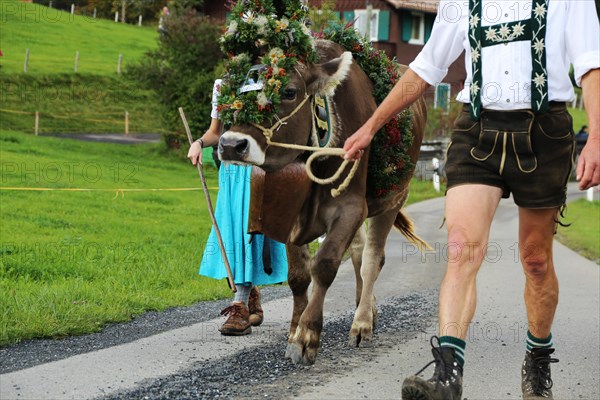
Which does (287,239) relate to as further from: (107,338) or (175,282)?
(175,282)

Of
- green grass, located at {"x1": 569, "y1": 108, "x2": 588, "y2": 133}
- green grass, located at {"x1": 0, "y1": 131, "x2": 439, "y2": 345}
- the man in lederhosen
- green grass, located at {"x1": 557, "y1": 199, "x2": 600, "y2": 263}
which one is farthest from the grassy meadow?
green grass, located at {"x1": 569, "y1": 108, "x2": 588, "y2": 133}

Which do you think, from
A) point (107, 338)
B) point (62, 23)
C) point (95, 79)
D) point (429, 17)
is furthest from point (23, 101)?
point (107, 338)

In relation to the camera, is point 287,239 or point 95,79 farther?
point 95,79

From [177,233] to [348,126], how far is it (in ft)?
22.2

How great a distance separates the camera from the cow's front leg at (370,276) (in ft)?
21.8

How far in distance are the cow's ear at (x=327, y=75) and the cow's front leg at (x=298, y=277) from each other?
3.73ft

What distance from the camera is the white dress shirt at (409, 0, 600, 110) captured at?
14.4ft

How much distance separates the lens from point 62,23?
→ 185 ft

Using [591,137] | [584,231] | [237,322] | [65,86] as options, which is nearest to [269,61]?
[237,322]

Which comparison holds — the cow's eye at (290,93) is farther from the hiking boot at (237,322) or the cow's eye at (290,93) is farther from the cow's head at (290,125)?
the hiking boot at (237,322)

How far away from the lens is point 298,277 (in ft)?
21.4

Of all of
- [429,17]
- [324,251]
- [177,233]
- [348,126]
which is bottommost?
[177,233]

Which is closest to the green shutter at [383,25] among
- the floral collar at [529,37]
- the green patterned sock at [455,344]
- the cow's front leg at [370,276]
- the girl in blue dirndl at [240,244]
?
the cow's front leg at [370,276]

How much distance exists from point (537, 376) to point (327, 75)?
7.51ft
